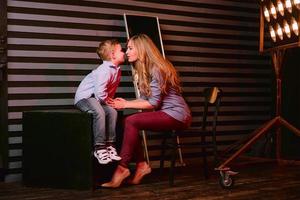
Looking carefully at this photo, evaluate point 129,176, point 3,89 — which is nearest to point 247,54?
point 129,176

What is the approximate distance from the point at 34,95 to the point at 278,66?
2.71m

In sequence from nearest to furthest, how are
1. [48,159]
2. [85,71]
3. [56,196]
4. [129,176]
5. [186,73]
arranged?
[56,196], [48,159], [129,176], [85,71], [186,73]

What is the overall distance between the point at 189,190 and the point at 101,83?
129 cm

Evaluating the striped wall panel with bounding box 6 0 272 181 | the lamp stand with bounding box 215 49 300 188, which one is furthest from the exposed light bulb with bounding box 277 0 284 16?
the striped wall panel with bounding box 6 0 272 181

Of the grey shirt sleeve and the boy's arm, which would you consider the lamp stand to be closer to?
the grey shirt sleeve

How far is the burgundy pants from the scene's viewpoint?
4.45 metres

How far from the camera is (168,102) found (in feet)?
15.3

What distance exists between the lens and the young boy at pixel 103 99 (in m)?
4.38

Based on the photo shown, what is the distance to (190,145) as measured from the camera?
191 inches

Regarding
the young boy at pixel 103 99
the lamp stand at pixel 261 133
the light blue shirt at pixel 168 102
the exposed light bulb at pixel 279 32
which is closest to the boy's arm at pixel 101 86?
the young boy at pixel 103 99

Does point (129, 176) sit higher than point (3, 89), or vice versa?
point (3, 89)

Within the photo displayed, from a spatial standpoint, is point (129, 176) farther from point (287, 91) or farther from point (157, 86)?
point (287, 91)

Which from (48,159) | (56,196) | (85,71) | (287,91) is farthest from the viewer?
(287,91)

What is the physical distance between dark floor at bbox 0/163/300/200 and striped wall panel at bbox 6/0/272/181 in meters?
0.84
